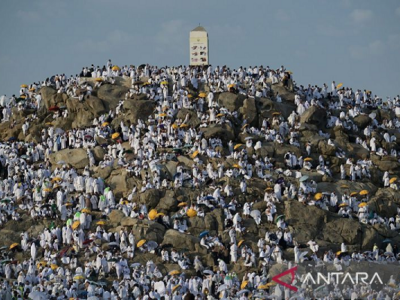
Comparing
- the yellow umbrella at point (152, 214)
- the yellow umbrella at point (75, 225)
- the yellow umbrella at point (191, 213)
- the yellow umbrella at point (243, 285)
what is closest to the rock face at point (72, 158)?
the yellow umbrella at point (75, 225)

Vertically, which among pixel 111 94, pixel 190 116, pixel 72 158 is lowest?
pixel 72 158

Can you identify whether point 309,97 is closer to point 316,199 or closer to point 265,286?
point 316,199

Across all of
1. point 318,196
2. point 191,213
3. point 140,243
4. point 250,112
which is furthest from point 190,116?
point 140,243

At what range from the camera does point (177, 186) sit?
66688mm

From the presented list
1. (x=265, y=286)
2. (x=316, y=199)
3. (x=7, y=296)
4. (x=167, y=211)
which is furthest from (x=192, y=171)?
(x=7, y=296)

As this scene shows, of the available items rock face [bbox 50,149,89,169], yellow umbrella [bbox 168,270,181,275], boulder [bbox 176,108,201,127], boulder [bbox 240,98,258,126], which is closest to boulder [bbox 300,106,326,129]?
boulder [bbox 240,98,258,126]

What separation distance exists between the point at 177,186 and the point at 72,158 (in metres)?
9.19

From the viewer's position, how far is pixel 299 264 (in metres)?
60.6

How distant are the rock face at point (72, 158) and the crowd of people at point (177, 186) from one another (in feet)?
1.24

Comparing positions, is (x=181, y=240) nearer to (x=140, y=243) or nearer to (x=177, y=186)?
(x=140, y=243)

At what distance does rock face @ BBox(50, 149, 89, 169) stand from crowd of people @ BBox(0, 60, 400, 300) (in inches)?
14.8

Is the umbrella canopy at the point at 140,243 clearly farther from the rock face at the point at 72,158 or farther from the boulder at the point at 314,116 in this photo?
the boulder at the point at 314,116

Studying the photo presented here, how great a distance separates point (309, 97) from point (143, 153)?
16244mm

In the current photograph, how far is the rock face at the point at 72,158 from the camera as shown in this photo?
235ft
